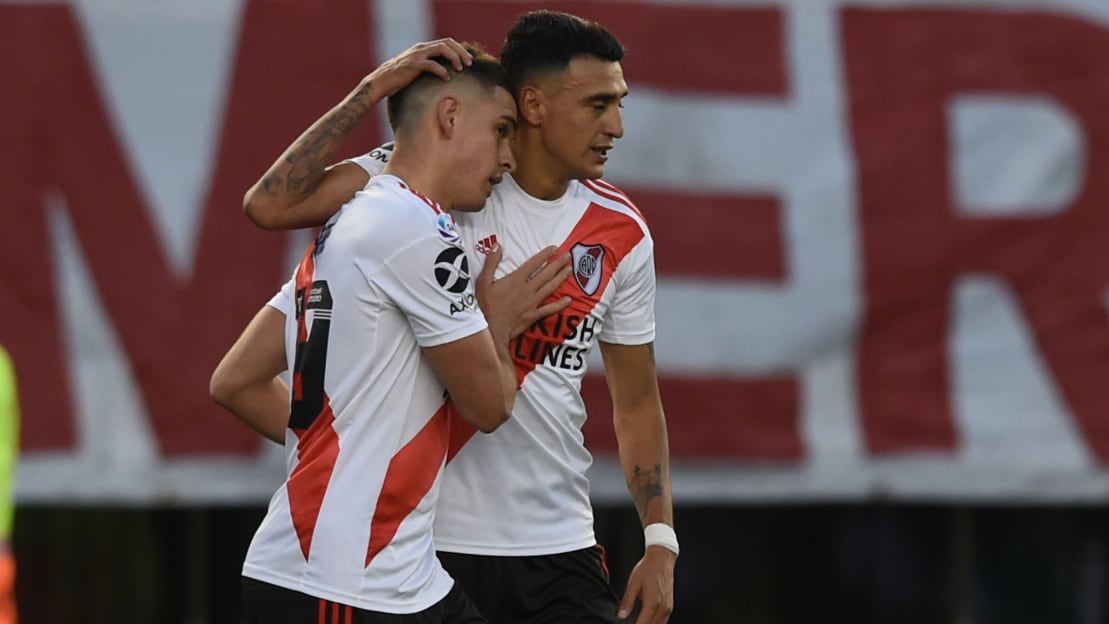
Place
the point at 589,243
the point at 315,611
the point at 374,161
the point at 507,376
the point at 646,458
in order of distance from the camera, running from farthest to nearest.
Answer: the point at 646,458 < the point at 589,243 < the point at 374,161 < the point at 507,376 < the point at 315,611

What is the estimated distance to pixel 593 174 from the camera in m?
4.39

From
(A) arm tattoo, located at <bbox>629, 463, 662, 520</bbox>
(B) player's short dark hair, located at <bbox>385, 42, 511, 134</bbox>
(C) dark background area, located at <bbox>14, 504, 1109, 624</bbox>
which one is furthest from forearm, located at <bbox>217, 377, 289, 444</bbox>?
(C) dark background area, located at <bbox>14, 504, 1109, 624</bbox>

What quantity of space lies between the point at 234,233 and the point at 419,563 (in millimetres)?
3343

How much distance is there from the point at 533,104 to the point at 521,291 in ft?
1.57

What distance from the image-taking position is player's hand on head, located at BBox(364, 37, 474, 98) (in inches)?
160

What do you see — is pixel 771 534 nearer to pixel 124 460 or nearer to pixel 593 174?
pixel 124 460

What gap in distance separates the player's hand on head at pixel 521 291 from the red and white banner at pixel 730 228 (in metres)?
2.80

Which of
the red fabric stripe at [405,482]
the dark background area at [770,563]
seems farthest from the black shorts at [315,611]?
the dark background area at [770,563]

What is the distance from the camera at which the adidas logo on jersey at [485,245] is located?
4320mm

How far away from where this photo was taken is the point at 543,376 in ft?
14.3

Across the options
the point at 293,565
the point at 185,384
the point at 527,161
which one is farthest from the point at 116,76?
the point at 293,565

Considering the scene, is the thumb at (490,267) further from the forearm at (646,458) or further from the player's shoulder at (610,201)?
the forearm at (646,458)

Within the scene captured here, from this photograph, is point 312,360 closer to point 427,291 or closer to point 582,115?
point 427,291

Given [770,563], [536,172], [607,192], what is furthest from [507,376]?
[770,563]
